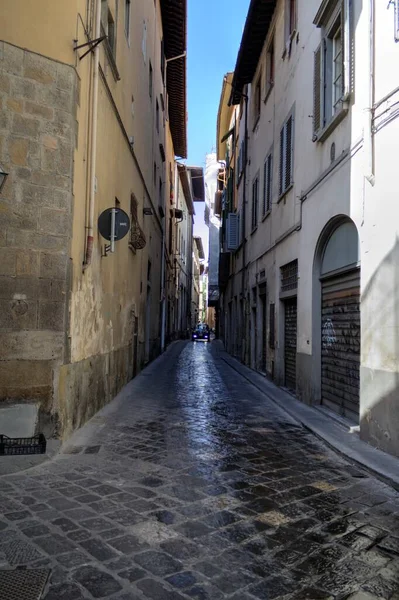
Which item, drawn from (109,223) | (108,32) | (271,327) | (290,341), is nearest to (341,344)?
(290,341)

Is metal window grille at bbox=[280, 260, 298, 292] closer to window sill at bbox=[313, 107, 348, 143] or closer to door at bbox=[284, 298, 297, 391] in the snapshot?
door at bbox=[284, 298, 297, 391]

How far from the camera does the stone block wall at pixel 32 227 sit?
5.52 m

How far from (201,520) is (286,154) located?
9.38 m

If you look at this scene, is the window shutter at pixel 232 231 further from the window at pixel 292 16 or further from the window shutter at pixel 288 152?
the window at pixel 292 16

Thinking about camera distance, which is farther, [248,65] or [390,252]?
[248,65]

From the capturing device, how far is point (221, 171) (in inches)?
1389

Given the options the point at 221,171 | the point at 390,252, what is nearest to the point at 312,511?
the point at 390,252

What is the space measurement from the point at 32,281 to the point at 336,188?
460 centimetres

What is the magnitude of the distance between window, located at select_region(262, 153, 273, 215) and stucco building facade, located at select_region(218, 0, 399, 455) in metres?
0.03

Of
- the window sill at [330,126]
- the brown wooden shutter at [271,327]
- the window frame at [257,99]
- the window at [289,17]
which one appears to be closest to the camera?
Result: the window sill at [330,126]

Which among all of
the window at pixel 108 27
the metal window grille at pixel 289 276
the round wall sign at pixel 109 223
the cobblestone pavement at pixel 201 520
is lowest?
the cobblestone pavement at pixel 201 520

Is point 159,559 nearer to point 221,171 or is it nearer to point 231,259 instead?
point 231,259

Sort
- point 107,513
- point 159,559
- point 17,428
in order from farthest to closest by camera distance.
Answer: point 17,428, point 107,513, point 159,559

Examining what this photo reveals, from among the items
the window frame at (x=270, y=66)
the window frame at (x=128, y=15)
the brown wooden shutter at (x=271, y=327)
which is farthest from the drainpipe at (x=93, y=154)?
the window frame at (x=270, y=66)
